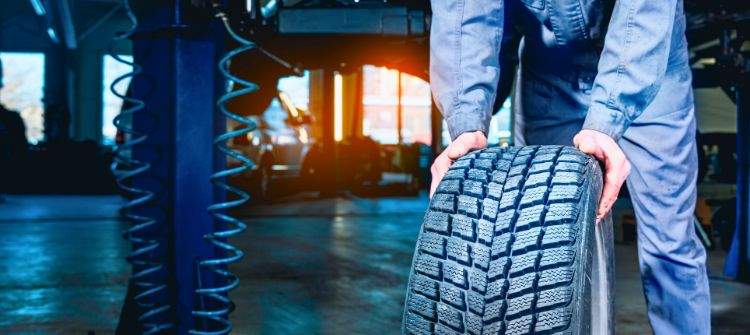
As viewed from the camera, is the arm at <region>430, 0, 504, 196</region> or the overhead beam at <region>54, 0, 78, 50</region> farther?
the overhead beam at <region>54, 0, 78, 50</region>

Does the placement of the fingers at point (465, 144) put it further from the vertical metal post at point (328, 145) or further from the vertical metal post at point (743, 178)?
the vertical metal post at point (328, 145)

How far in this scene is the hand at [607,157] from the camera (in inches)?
50.0

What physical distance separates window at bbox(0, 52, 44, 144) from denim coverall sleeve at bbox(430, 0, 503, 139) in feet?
56.3

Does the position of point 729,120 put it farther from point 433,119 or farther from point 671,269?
point 671,269

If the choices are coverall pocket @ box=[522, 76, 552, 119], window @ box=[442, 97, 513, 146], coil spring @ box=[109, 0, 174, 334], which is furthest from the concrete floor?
window @ box=[442, 97, 513, 146]

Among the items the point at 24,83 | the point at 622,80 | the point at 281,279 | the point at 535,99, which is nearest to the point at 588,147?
the point at 622,80

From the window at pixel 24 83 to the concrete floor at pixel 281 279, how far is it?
1226 cm

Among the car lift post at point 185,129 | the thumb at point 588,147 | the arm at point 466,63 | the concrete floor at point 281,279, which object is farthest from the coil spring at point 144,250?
the thumb at point 588,147

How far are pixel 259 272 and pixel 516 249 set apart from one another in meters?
2.97

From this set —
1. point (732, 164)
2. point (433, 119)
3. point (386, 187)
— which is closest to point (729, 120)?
point (433, 119)

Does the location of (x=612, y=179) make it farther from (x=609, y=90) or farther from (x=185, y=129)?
(x=185, y=129)

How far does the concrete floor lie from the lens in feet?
9.25

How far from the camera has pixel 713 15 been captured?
10.9 feet

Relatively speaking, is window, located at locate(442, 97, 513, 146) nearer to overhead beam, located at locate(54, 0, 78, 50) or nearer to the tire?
overhead beam, located at locate(54, 0, 78, 50)
